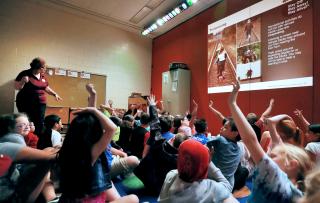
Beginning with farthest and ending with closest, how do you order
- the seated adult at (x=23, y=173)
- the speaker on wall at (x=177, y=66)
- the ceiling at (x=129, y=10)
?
→ 1. the speaker on wall at (x=177, y=66)
2. the ceiling at (x=129, y=10)
3. the seated adult at (x=23, y=173)

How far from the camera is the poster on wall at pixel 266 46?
12.6 feet

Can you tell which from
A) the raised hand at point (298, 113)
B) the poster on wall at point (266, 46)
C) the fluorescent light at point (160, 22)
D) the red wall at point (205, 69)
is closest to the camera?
the raised hand at point (298, 113)

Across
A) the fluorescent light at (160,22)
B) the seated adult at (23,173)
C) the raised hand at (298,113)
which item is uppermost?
the fluorescent light at (160,22)

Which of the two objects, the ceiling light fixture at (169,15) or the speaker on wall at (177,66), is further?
the speaker on wall at (177,66)

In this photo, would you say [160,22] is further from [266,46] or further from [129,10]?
[266,46]

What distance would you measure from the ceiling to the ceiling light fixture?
0.38 ft

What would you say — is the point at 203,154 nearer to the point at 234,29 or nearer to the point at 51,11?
the point at 234,29

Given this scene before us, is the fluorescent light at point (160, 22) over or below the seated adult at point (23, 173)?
over

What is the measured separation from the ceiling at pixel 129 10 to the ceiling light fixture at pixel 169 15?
115 millimetres

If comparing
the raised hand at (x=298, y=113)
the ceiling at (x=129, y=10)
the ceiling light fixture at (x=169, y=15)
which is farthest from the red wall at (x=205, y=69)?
the ceiling light fixture at (x=169, y=15)

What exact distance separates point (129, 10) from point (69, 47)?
1927mm

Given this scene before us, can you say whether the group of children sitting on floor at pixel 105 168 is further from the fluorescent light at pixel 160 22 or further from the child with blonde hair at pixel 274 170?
the fluorescent light at pixel 160 22

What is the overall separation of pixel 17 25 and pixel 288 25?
234 inches

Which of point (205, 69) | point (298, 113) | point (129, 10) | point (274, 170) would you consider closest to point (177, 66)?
point (205, 69)
